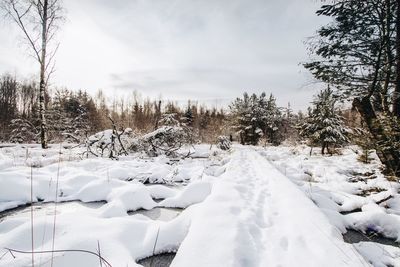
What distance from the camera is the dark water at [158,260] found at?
171 cm

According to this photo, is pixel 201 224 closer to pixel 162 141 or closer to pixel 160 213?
pixel 160 213

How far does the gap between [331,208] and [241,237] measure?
5.95ft

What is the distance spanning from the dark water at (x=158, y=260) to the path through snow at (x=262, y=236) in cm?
13

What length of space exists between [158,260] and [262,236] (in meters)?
0.90

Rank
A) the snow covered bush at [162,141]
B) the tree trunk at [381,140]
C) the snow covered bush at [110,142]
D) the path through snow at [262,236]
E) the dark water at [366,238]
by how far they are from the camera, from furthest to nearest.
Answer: the snow covered bush at [162,141] → the snow covered bush at [110,142] → the tree trunk at [381,140] → the dark water at [366,238] → the path through snow at [262,236]

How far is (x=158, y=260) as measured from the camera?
1.77m

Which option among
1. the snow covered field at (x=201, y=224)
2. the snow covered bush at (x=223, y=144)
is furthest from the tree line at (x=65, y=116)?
the snow covered field at (x=201, y=224)

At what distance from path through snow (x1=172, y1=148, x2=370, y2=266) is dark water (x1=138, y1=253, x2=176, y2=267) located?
0.44ft

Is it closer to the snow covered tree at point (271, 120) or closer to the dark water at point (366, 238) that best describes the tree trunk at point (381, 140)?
the dark water at point (366, 238)

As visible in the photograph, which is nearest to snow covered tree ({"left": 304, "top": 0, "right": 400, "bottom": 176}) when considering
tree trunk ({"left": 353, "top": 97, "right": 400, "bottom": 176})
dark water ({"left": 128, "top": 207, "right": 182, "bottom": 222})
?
tree trunk ({"left": 353, "top": 97, "right": 400, "bottom": 176})

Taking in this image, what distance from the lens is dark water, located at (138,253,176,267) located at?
5.59ft

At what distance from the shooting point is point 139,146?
8.18 metres

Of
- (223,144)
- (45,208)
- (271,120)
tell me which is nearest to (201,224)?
(45,208)

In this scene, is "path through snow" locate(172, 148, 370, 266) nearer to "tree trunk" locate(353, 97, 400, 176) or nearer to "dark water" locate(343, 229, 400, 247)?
"dark water" locate(343, 229, 400, 247)
